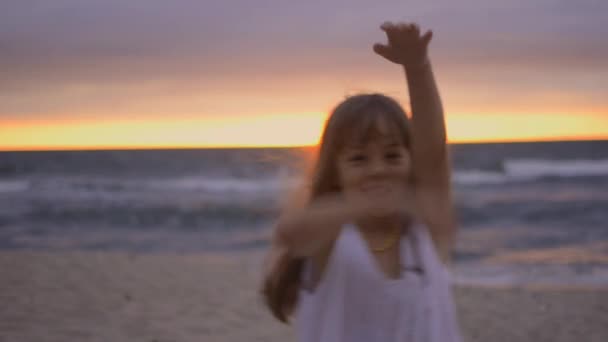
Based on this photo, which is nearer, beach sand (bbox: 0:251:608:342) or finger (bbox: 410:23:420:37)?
finger (bbox: 410:23:420:37)

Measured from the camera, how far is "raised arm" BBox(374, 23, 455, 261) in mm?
1797

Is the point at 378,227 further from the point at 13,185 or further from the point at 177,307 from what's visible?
the point at 13,185

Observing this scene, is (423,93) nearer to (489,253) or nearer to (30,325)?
(30,325)

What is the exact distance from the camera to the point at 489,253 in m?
11.2

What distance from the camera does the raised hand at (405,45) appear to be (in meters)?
1.75

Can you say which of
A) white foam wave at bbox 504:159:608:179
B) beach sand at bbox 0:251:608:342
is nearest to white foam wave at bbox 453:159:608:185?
white foam wave at bbox 504:159:608:179

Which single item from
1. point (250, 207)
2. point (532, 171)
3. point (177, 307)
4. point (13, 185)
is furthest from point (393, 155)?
point (532, 171)

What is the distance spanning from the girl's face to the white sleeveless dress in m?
0.11

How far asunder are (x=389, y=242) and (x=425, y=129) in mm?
271

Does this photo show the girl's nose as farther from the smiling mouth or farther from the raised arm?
the raised arm

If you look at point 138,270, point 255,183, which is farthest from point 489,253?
point 255,183

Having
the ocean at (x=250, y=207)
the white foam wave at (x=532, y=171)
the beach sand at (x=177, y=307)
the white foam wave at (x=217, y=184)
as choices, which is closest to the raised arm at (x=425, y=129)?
the ocean at (x=250, y=207)

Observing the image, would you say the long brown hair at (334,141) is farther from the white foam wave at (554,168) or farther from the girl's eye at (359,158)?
the white foam wave at (554,168)

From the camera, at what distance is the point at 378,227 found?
1.76 m
